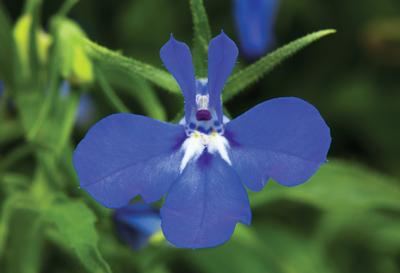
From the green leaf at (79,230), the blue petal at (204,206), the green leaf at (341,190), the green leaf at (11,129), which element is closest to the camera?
the blue petal at (204,206)

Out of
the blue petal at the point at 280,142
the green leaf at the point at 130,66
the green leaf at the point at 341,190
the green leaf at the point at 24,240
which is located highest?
the green leaf at the point at 130,66

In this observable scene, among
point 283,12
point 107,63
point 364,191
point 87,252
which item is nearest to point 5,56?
point 107,63

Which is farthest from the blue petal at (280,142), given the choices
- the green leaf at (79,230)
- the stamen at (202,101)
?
the green leaf at (79,230)

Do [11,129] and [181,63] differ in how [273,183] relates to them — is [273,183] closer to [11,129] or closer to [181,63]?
[181,63]

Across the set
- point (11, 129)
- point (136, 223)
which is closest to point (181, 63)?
point (136, 223)

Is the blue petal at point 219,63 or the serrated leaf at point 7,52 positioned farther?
the serrated leaf at point 7,52

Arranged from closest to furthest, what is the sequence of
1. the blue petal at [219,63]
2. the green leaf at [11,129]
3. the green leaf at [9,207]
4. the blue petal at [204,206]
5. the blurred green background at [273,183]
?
1. the blue petal at [204,206]
2. the blue petal at [219,63]
3. the green leaf at [9,207]
4. the blurred green background at [273,183]
5. the green leaf at [11,129]

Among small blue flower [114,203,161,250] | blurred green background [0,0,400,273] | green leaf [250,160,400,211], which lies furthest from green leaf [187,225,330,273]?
small blue flower [114,203,161,250]

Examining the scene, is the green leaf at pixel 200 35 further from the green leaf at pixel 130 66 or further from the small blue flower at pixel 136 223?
the small blue flower at pixel 136 223
